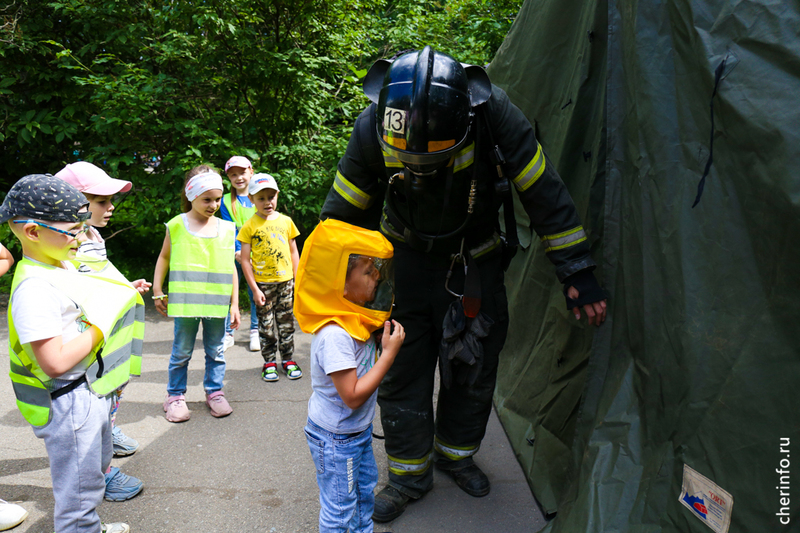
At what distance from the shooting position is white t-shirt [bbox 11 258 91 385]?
1.81 m

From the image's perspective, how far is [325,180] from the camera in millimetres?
5809

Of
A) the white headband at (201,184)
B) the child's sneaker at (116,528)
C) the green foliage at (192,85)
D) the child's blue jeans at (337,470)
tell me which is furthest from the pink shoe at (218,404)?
the green foliage at (192,85)

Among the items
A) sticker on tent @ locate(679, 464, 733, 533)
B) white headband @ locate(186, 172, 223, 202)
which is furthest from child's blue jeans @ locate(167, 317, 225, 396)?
sticker on tent @ locate(679, 464, 733, 533)

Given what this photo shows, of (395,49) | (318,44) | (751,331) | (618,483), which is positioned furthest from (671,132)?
(395,49)

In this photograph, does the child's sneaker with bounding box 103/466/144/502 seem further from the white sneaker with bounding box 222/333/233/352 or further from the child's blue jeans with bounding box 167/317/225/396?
the white sneaker with bounding box 222/333/233/352

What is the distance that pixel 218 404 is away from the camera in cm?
353

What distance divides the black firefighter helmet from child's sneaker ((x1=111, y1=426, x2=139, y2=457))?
2293mm

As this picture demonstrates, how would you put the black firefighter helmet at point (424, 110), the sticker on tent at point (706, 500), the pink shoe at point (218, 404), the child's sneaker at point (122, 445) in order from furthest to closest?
the pink shoe at point (218, 404) < the child's sneaker at point (122, 445) < the black firefighter helmet at point (424, 110) < the sticker on tent at point (706, 500)

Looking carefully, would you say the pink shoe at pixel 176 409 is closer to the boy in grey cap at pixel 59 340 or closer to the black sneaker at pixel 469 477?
the boy in grey cap at pixel 59 340

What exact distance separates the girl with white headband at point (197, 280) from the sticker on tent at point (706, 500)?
2.74 m

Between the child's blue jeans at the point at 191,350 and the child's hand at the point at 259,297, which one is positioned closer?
the child's blue jeans at the point at 191,350

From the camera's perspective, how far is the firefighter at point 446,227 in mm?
1990

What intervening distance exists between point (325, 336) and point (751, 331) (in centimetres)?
128

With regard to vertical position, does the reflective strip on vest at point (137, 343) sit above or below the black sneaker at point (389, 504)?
above
